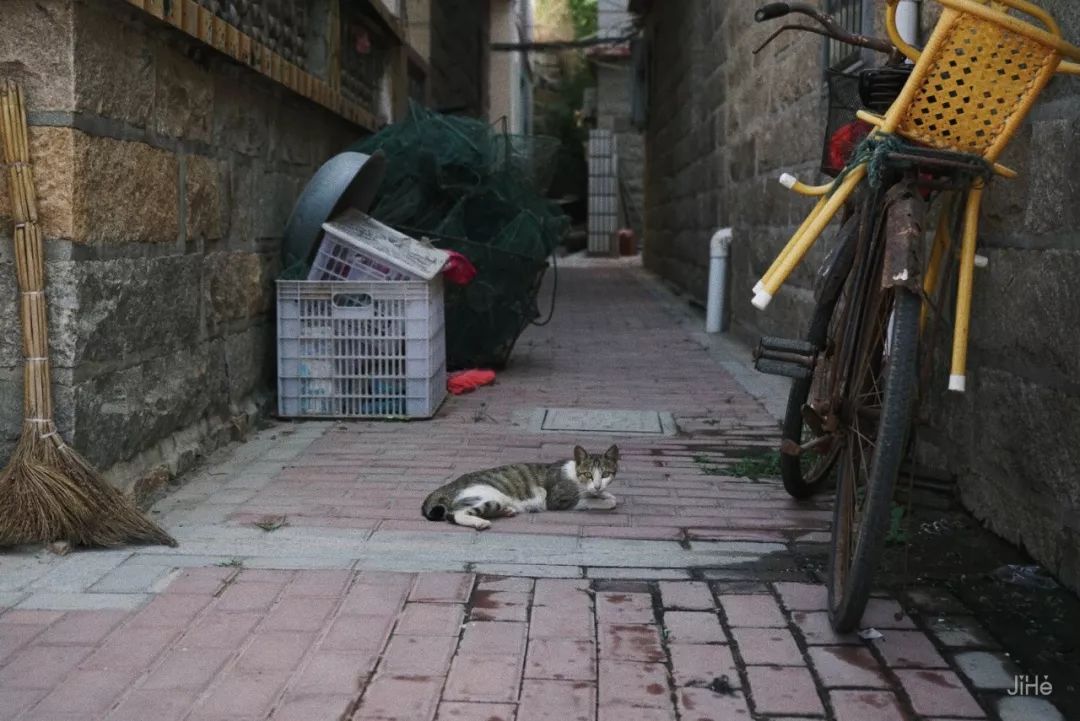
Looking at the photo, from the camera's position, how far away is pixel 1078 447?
291 cm

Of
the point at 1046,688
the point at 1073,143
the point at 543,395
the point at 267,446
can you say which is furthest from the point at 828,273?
the point at 543,395

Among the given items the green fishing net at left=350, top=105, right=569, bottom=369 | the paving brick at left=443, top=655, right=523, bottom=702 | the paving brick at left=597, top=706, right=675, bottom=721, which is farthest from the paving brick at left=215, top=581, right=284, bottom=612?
the green fishing net at left=350, top=105, right=569, bottom=369

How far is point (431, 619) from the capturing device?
2.84 m

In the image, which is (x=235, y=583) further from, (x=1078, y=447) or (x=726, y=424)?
(x=726, y=424)

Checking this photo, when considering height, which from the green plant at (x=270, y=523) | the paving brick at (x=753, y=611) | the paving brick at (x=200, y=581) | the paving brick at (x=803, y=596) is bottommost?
the paving brick at (x=753, y=611)

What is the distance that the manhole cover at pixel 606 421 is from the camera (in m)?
5.25

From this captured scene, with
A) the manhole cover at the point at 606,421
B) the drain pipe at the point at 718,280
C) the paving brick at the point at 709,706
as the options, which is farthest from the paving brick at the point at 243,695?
the drain pipe at the point at 718,280

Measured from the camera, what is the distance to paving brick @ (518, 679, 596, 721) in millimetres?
2323

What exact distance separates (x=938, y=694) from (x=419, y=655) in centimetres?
112

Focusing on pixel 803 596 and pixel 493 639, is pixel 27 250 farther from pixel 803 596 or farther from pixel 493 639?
pixel 803 596

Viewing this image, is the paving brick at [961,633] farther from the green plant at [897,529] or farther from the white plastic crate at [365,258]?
the white plastic crate at [365,258]

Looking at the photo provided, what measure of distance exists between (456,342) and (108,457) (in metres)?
3.23

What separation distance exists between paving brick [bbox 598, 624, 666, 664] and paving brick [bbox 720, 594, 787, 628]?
0.73 feet

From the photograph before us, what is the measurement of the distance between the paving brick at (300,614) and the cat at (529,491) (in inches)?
30.8
